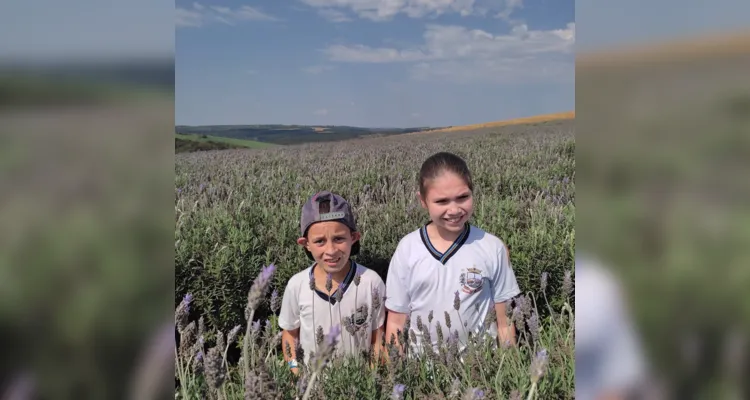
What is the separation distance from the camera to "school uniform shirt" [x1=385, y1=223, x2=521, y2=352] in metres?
1.42

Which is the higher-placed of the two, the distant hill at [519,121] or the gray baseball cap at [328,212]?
the distant hill at [519,121]

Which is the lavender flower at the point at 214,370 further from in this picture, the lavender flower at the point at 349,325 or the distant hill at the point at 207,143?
the distant hill at the point at 207,143

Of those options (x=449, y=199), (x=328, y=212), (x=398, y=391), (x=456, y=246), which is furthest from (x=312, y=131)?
(x=398, y=391)

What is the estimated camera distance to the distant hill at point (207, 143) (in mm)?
1283
